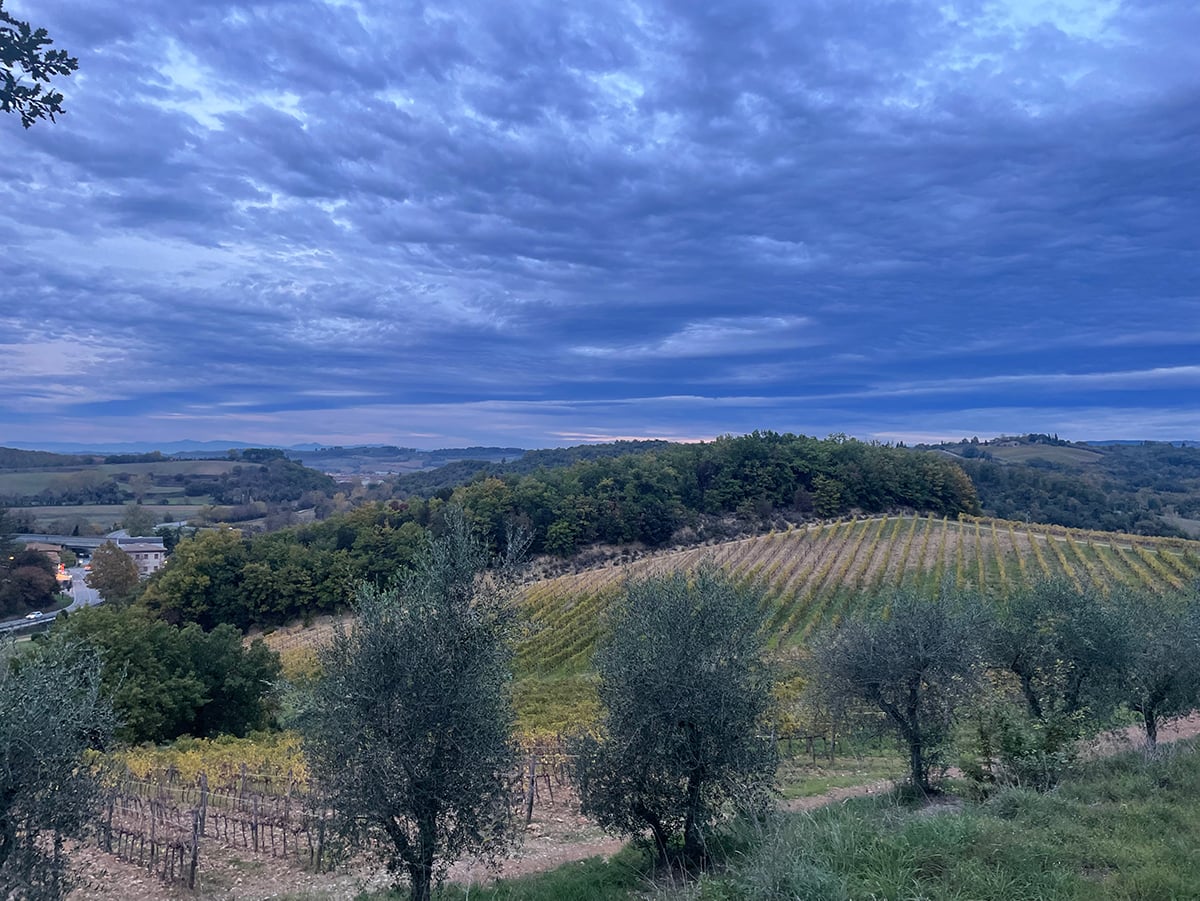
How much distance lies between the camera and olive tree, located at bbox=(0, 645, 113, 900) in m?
8.58

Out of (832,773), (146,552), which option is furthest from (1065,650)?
(146,552)

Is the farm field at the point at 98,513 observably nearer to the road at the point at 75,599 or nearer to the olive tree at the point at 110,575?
the road at the point at 75,599

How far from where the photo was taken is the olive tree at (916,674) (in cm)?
1684

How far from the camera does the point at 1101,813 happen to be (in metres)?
10.3

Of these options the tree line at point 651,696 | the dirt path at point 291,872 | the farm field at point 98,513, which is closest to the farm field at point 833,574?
the dirt path at point 291,872

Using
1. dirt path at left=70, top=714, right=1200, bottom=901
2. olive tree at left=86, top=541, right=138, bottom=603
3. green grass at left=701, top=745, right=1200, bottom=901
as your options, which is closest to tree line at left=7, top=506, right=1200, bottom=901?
dirt path at left=70, top=714, right=1200, bottom=901

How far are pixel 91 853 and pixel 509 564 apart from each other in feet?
47.5

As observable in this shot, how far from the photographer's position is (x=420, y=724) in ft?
32.6

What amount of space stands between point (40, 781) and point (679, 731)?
9.84 metres

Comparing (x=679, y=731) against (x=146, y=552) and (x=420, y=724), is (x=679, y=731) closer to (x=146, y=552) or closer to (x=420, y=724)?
(x=420, y=724)

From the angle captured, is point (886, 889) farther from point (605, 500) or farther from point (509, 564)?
point (605, 500)

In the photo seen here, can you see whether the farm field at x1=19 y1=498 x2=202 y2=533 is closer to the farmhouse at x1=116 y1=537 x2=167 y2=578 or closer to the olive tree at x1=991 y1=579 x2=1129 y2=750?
the farmhouse at x1=116 y1=537 x2=167 y2=578

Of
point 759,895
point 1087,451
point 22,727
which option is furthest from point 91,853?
point 1087,451

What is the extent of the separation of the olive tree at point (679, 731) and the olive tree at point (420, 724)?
2684mm
